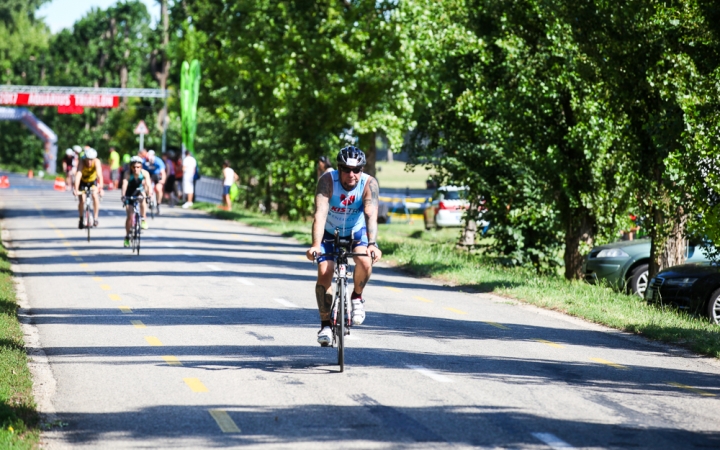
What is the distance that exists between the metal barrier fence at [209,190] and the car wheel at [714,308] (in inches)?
1328

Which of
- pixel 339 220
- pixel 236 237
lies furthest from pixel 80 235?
pixel 339 220

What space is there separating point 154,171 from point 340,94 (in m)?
6.75

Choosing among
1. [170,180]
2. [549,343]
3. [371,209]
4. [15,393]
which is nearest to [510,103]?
[549,343]

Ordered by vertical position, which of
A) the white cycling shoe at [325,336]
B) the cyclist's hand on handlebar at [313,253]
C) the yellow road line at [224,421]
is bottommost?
the yellow road line at [224,421]

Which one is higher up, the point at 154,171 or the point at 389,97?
the point at 389,97

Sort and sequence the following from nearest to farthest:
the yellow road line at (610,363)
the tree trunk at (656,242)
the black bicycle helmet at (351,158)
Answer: the black bicycle helmet at (351,158) → the yellow road line at (610,363) → the tree trunk at (656,242)

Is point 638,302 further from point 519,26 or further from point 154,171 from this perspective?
point 154,171

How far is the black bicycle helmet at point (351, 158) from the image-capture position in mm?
9367

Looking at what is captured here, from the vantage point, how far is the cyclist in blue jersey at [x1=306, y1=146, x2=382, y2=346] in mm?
9500

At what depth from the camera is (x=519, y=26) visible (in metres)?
22.3

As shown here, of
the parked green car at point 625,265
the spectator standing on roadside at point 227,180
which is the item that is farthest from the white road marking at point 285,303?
the spectator standing on roadside at point 227,180

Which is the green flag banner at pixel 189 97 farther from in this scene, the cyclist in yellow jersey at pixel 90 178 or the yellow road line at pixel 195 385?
the yellow road line at pixel 195 385

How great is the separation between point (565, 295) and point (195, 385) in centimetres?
833

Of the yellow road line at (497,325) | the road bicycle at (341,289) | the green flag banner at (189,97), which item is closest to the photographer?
the road bicycle at (341,289)
